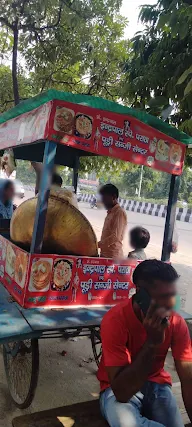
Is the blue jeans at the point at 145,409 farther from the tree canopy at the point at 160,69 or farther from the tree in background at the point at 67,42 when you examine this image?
Result: the tree in background at the point at 67,42

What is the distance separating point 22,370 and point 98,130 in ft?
6.36

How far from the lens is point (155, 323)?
147 centimetres

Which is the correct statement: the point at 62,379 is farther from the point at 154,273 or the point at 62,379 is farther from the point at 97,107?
the point at 97,107

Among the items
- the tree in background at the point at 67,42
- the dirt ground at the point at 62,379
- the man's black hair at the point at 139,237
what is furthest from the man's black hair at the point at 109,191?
the tree in background at the point at 67,42

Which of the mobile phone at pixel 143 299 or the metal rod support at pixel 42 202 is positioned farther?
the metal rod support at pixel 42 202

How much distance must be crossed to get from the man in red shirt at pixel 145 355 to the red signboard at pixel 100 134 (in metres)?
1.17

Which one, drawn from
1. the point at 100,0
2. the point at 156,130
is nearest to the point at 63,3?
the point at 100,0

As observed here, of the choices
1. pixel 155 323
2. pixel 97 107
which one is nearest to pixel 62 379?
pixel 155 323

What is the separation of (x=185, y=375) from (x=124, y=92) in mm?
3625

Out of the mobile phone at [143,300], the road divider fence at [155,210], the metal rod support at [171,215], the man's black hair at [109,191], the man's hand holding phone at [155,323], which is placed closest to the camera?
the man's hand holding phone at [155,323]

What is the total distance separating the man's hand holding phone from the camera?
147 cm

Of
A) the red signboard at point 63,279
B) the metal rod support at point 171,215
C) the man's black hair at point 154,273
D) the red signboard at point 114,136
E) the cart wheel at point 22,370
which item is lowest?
the cart wheel at point 22,370

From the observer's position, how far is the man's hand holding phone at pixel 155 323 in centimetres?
147

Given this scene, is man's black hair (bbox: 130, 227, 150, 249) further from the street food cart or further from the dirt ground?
the dirt ground
